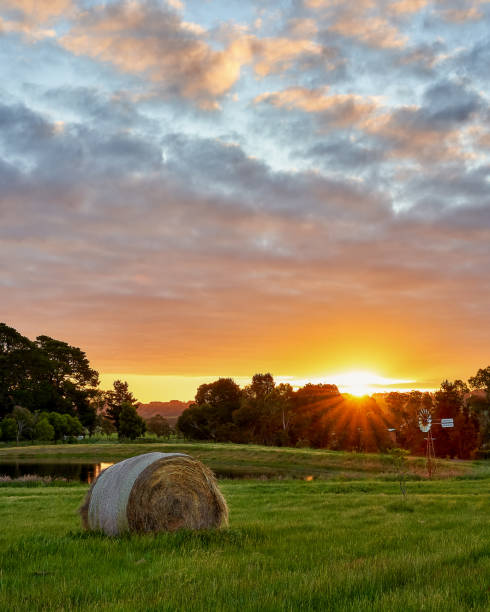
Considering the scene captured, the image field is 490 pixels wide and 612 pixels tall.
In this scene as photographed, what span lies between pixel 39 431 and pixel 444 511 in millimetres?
79738

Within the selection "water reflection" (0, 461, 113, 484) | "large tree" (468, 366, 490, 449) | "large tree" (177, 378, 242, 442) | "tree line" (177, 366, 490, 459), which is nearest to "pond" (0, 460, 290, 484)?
"water reflection" (0, 461, 113, 484)

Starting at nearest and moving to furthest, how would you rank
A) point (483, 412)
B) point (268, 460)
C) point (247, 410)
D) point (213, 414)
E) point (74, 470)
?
point (74, 470), point (268, 460), point (483, 412), point (247, 410), point (213, 414)

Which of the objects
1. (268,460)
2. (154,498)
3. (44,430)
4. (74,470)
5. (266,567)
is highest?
(154,498)

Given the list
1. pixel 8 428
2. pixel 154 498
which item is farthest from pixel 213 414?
pixel 154 498

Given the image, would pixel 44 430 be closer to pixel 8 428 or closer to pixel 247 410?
pixel 8 428

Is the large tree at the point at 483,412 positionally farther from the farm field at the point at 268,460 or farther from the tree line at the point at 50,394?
the tree line at the point at 50,394

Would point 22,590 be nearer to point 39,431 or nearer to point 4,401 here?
point 39,431

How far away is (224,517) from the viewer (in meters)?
13.3

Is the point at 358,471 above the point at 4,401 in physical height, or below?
below

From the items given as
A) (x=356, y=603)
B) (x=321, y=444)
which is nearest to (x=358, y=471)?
(x=321, y=444)

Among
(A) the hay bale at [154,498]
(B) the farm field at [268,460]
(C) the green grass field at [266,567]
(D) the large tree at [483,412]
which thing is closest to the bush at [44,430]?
(B) the farm field at [268,460]

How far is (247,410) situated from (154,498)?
9106 cm

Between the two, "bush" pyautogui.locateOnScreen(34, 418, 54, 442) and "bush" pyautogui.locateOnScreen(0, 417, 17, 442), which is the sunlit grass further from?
"bush" pyautogui.locateOnScreen(0, 417, 17, 442)

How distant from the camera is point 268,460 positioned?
64.2 m
